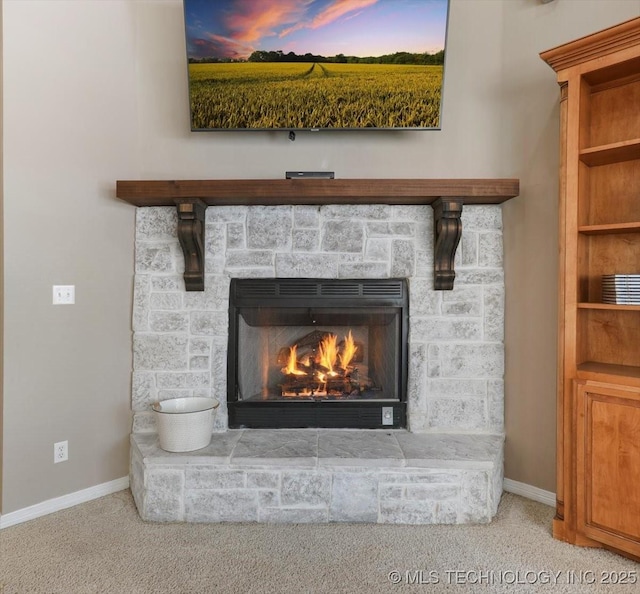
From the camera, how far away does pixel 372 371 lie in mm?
2441

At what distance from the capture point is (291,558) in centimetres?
171

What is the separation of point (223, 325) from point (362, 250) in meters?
0.88

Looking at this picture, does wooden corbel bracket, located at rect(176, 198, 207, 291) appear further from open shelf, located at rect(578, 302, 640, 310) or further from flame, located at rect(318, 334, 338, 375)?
open shelf, located at rect(578, 302, 640, 310)

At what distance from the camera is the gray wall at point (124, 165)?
1998mm

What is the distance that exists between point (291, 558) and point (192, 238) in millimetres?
1555

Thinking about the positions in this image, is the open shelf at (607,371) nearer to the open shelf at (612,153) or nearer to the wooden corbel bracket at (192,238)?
the open shelf at (612,153)

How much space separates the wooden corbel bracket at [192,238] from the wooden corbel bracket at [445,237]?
124 cm

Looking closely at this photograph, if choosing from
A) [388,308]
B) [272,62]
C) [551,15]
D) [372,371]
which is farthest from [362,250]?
[551,15]

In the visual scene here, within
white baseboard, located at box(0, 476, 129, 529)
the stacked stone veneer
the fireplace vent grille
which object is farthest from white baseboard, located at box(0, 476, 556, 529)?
the fireplace vent grille

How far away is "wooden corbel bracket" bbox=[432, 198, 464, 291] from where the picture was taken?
210 centimetres

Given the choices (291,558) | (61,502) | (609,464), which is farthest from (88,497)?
(609,464)

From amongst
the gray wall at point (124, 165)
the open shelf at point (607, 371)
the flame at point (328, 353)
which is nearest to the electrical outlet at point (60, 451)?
the gray wall at point (124, 165)

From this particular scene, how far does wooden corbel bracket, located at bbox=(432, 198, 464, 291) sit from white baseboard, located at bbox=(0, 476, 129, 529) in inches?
80.9

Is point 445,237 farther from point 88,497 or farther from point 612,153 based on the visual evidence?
point 88,497
